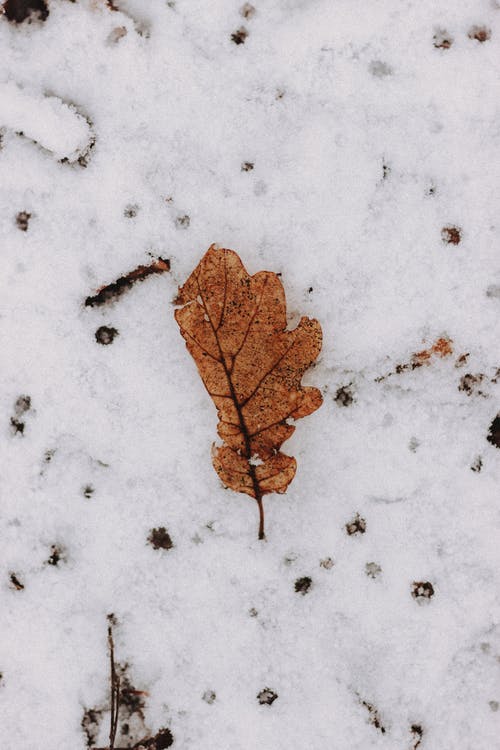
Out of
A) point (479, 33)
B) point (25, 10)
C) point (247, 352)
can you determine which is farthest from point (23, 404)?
point (479, 33)

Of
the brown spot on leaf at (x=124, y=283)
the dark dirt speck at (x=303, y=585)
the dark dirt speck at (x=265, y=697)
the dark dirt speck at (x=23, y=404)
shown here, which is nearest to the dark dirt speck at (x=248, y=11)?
the brown spot on leaf at (x=124, y=283)

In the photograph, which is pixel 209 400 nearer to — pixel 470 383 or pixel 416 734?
pixel 470 383

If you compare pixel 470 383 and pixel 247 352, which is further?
pixel 470 383

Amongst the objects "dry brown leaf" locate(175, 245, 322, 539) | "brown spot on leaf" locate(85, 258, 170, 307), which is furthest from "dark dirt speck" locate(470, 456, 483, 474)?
"brown spot on leaf" locate(85, 258, 170, 307)

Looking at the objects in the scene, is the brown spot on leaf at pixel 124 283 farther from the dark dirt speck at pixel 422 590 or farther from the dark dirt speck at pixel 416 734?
the dark dirt speck at pixel 416 734

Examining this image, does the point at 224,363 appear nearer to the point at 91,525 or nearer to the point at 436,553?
the point at 91,525

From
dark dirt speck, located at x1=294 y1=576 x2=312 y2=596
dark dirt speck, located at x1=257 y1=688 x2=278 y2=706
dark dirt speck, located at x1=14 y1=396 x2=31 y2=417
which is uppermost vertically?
dark dirt speck, located at x1=14 y1=396 x2=31 y2=417

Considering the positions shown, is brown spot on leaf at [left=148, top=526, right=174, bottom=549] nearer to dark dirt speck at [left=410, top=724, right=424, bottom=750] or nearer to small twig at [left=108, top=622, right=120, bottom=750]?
small twig at [left=108, top=622, right=120, bottom=750]
